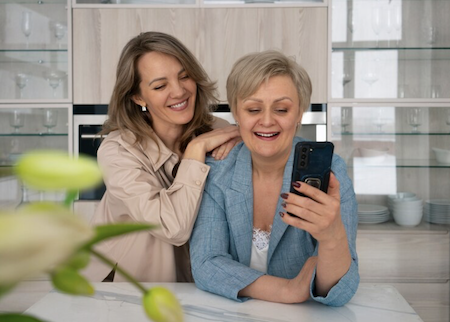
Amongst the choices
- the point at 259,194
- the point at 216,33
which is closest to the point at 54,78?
the point at 216,33

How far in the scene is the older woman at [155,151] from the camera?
5.11 ft

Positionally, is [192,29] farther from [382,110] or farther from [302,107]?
[302,107]

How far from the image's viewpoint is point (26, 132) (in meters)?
3.03

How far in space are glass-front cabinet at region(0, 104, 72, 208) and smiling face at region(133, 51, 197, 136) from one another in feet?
4.59

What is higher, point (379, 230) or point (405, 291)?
point (379, 230)

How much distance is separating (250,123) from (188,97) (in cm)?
35

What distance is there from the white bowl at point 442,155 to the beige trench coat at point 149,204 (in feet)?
6.08

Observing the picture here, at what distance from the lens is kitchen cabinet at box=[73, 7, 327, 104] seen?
2.90m

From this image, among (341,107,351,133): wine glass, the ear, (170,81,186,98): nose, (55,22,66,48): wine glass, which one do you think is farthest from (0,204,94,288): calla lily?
(55,22,66,48): wine glass

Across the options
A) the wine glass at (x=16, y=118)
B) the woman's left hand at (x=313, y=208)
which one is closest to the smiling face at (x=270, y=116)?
the woman's left hand at (x=313, y=208)

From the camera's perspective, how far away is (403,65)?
3012 millimetres

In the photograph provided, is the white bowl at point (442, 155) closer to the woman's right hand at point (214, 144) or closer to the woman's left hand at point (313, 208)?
the woman's right hand at point (214, 144)

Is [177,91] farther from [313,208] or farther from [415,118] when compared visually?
[415,118]

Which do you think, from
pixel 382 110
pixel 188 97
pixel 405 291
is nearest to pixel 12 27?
pixel 188 97
